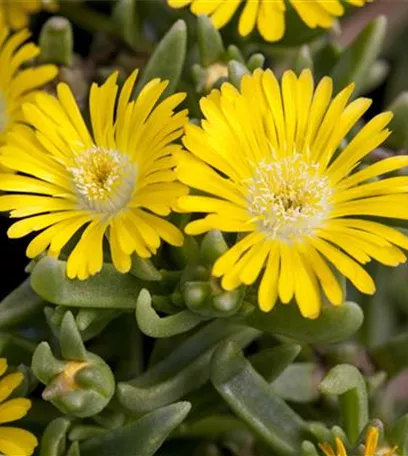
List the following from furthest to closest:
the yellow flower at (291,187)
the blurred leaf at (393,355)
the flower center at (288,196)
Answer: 1. the blurred leaf at (393,355)
2. the flower center at (288,196)
3. the yellow flower at (291,187)

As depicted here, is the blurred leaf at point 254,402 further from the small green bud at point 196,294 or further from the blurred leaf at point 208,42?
the blurred leaf at point 208,42

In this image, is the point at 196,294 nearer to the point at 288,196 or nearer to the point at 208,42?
the point at 288,196

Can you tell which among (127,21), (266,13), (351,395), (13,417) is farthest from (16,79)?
(351,395)

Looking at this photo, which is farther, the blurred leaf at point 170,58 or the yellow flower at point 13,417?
the blurred leaf at point 170,58

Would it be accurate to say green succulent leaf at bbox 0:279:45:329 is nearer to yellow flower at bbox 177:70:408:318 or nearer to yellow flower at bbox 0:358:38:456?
yellow flower at bbox 0:358:38:456

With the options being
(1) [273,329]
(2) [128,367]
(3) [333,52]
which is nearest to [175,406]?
(1) [273,329]

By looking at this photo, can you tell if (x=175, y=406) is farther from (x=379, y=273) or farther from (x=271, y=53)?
(x=271, y=53)

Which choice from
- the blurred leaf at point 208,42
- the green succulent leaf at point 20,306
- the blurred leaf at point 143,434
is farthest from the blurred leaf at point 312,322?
the blurred leaf at point 208,42

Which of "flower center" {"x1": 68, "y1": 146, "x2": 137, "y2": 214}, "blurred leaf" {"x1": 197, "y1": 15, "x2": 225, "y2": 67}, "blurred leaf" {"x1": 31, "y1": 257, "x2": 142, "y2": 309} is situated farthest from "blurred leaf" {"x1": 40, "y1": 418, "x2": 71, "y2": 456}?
"blurred leaf" {"x1": 197, "y1": 15, "x2": 225, "y2": 67}
